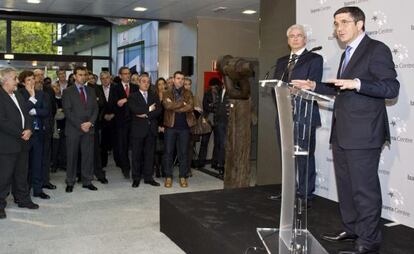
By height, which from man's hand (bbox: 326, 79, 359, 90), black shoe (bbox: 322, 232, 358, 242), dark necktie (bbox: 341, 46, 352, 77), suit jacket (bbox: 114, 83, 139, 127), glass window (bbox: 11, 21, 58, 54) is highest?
glass window (bbox: 11, 21, 58, 54)

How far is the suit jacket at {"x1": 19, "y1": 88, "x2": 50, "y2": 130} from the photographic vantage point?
211 inches

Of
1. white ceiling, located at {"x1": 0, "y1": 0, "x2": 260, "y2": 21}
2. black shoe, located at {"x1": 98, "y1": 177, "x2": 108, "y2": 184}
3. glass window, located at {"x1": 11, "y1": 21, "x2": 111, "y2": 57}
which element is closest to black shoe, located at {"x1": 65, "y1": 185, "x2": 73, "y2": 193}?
black shoe, located at {"x1": 98, "y1": 177, "x2": 108, "y2": 184}

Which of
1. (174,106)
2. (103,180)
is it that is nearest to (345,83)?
(174,106)

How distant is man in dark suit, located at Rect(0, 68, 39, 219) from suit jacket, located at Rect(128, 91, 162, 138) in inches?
62.0

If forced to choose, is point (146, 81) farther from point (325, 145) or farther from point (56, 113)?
point (325, 145)

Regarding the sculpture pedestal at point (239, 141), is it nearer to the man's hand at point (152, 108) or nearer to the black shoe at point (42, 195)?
the man's hand at point (152, 108)

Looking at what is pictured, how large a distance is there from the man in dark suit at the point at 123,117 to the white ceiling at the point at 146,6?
1.99 meters

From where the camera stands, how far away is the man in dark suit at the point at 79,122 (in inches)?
230

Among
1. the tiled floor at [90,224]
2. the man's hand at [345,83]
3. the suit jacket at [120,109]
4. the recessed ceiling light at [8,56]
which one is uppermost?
the recessed ceiling light at [8,56]

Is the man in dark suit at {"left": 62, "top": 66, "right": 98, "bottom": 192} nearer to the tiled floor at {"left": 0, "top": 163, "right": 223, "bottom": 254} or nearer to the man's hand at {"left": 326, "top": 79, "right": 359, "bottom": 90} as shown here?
the tiled floor at {"left": 0, "top": 163, "right": 223, "bottom": 254}

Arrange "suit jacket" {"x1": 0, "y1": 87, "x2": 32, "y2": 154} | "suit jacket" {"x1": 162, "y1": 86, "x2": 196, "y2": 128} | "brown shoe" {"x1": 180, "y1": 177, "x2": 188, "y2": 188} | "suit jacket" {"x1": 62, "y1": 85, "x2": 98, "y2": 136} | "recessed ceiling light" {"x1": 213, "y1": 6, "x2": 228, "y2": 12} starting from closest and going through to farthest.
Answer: "suit jacket" {"x1": 0, "y1": 87, "x2": 32, "y2": 154}
"suit jacket" {"x1": 62, "y1": 85, "x2": 98, "y2": 136}
"suit jacket" {"x1": 162, "y1": 86, "x2": 196, "y2": 128}
"brown shoe" {"x1": 180, "y1": 177, "x2": 188, "y2": 188}
"recessed ceiling light" {"x1": 213, "y1": 6, "x2": 228, "y2": 12}

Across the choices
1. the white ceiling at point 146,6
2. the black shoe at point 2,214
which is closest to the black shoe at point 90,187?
the black shoe at point 2,214

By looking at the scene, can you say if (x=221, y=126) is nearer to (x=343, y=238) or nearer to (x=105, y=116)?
(x=105, y=116)

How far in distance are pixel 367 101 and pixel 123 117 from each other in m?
4.66
